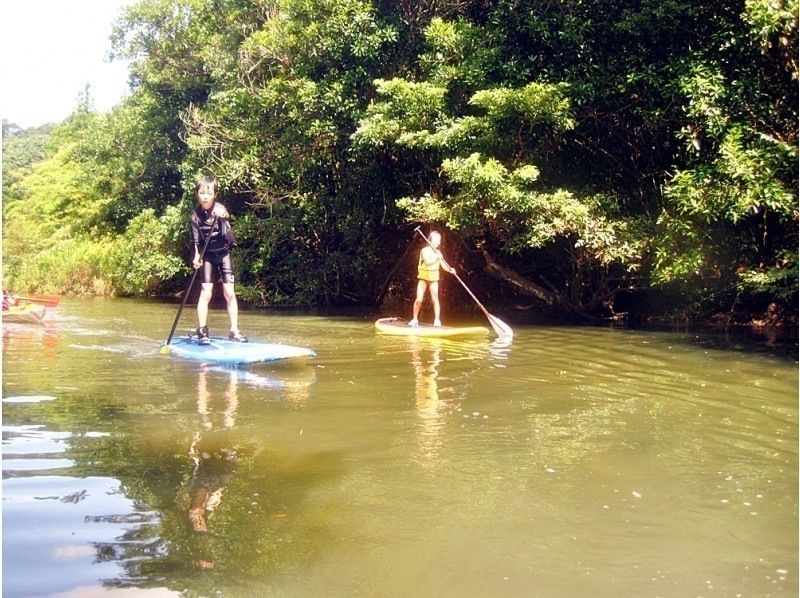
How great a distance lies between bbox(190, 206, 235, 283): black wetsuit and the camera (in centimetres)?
842

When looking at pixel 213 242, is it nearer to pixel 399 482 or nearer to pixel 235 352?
pixel 235 352

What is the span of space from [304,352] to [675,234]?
6.69 m

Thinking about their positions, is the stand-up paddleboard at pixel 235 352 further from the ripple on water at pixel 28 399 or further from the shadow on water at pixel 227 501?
the shadow on water at pixel 227 501

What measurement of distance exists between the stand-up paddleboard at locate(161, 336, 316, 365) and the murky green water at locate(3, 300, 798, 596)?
9.4 inches

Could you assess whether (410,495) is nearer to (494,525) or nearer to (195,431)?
(494,525)

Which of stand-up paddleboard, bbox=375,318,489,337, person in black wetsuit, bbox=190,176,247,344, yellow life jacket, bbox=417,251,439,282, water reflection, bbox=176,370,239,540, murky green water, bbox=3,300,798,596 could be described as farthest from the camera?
yellow life jacket, bbox=417,251,439,282

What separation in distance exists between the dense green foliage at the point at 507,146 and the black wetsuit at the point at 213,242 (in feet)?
17.1

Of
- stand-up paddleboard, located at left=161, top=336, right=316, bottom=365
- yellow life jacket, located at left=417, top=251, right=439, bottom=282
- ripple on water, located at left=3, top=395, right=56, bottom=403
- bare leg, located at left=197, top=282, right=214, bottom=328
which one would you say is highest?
yellow life jacket, located at left=417, top=251, right=439, bottom=282

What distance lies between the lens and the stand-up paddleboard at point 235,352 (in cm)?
743

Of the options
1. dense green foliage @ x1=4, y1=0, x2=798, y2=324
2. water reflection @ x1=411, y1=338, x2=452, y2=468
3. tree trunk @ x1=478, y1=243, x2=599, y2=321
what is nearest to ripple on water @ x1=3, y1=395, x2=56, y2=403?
water reflection @ x1=411, y1=338, x2=452, y2=468

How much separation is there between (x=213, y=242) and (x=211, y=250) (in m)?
0.09

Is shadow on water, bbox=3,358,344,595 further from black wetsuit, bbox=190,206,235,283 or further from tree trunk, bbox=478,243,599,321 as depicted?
tree trunk, bbox=478,243,599,321

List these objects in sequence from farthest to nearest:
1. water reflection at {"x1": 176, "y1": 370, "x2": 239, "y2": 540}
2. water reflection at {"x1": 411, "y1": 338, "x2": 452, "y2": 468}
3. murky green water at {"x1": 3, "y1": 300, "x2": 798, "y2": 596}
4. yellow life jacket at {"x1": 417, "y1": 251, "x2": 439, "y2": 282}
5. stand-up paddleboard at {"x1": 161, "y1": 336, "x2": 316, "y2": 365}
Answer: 1. yellow life jacket at {"x1": 417, "y1": 251, "x2": 439, "y2": 282}
2. stand-up paddleboard at {"x1": 161, "y1": 336, "x2": 316, "y2": 365}
3. water reflection at {"x1": 411, "y1": 338, "x2": 452, "y2": 468}
4. water reflection at {"x1": 176, "y1": 370, "x2": 239, "y2": 540}
5. murky green water at {"x1": 3, "y1": 300, "x2": 798, "y2": 596}

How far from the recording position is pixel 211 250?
8562mm
